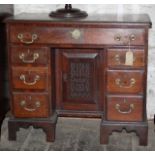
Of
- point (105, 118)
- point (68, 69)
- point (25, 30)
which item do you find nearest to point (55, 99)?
point (68, 69)

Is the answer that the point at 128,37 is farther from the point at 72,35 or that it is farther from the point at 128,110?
the point at 128,110

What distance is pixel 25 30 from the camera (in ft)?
7.69

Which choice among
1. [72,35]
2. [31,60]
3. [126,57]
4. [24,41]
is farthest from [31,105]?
[126,57]

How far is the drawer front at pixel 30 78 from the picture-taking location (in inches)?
95.3

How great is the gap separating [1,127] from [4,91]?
10.7 inches

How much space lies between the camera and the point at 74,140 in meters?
2.57

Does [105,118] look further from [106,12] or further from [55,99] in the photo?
[106,12]

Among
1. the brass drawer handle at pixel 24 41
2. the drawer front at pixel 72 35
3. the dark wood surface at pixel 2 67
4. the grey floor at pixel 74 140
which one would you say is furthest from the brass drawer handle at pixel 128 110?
the dark wood surface at pixel 2 67

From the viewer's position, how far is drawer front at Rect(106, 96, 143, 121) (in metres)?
2.40

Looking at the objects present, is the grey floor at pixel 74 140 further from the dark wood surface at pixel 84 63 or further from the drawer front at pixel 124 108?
the drawer front at pixel 124 108

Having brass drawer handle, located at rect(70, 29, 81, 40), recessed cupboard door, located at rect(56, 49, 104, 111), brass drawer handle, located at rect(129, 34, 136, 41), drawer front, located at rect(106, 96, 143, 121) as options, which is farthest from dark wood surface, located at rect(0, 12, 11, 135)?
brass drawer handle, located at rect(129, 34, 136, 41)

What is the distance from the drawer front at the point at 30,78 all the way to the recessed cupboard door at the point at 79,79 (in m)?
0.21

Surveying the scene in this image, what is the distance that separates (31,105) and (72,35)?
0.56 m

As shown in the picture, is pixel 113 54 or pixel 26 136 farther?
pixel 26 136
